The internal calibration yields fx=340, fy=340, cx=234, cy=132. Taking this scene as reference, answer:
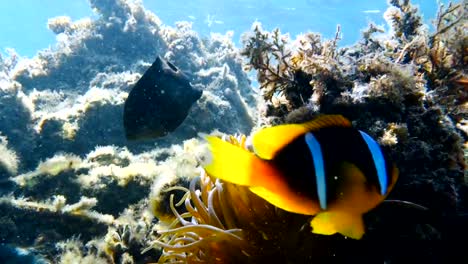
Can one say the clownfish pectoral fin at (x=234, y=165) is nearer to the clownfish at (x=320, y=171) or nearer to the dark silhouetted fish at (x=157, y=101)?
the clownfish at (x=320, y=171)

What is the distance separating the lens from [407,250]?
2203 millimetres

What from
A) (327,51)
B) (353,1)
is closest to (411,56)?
(327,51)

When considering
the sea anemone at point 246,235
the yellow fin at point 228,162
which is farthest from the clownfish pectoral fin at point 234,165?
the sea anemone at point 246,235

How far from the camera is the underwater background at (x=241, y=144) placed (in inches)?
80.4

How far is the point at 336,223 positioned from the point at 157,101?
362cm

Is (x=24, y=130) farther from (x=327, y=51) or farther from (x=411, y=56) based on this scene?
(x=411, y=56)

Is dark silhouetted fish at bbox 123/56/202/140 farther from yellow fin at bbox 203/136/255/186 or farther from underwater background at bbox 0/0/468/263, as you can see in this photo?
yellow fin at bbox 203/136/255/186

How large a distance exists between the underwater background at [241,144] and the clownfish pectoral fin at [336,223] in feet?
1.84

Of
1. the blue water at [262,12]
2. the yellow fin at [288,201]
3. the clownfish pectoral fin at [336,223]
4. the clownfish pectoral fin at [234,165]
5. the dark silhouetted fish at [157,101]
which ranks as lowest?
the clownfish pectoral fin at [336,223]

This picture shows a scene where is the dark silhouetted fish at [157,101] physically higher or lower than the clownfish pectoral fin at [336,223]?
higher

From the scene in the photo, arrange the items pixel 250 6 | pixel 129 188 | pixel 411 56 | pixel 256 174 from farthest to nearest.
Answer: pixel 250 6
pixel 129 188
pixel 411 56
pixel 256 174

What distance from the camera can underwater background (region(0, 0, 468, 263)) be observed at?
2.04m

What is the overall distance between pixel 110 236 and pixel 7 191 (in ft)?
8.06

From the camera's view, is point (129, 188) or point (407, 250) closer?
point (407, 250)
